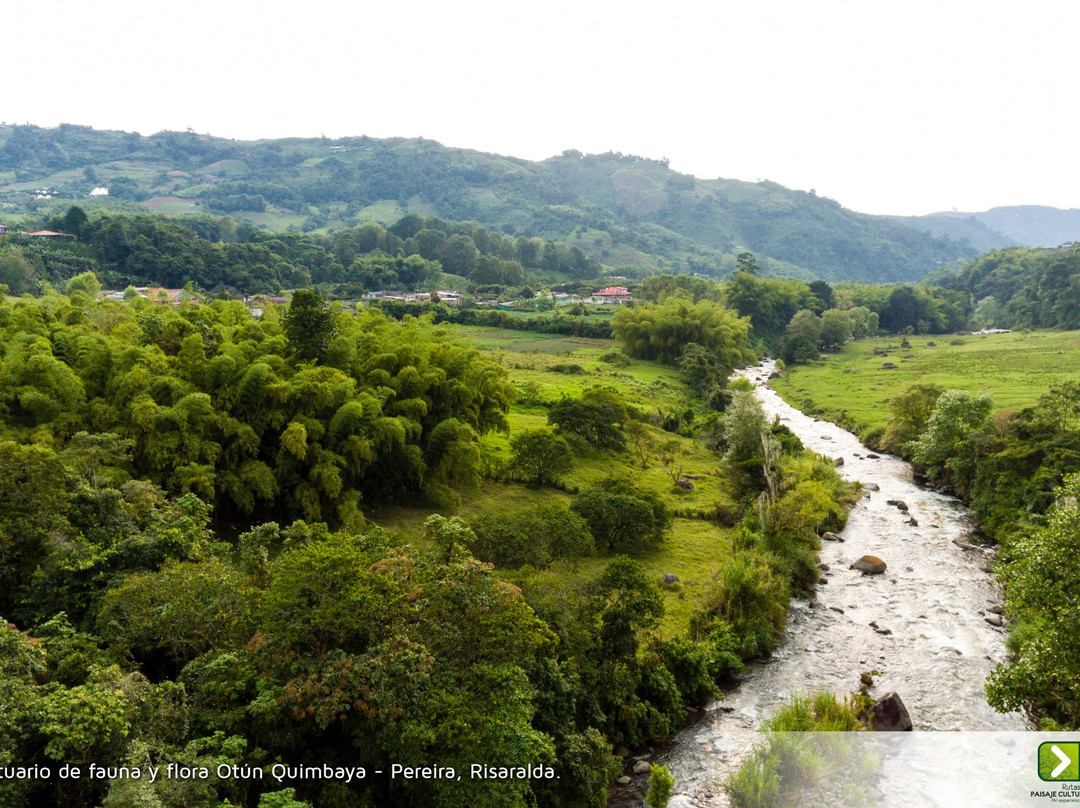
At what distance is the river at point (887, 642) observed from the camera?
15000 millimetres

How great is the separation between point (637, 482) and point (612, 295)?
8489cm

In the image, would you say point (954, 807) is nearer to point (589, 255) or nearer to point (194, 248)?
point (194, 248)

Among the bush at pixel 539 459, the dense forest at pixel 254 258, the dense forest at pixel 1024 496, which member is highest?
the dense forest at pixel 254 258

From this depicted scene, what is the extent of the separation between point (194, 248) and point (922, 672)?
3890 inches

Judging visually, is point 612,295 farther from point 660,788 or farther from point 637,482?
point 660,788

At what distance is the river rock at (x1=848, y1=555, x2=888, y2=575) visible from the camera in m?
23.7

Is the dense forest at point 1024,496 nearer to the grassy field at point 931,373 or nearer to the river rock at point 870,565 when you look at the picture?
the river rock at point 870,565

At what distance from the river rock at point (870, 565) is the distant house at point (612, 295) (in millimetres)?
84283

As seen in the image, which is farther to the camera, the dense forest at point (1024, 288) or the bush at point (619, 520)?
the dense forest at point (1024, 288)

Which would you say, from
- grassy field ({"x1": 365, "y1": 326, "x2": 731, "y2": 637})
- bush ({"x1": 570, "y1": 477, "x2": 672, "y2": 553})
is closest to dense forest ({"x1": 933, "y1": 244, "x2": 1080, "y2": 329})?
grassy field ({"x1": 365, "y1": 326, "x2": 731, "y2": 637})

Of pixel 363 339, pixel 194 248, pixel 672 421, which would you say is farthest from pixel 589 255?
pixel 363 339

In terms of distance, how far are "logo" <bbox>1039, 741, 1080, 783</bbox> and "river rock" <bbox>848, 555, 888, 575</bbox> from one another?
34.7 feet

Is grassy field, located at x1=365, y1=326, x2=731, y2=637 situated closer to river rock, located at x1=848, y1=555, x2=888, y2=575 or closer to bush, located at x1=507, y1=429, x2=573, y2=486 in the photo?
bush, located at x1=507, y1=429, x2=573, y2=486

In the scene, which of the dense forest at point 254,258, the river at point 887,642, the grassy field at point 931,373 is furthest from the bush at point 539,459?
the dense forest at point 254,258
